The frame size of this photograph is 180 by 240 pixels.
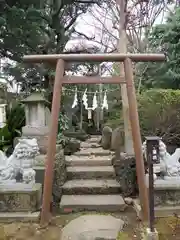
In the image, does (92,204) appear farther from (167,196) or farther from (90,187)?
(167,196)

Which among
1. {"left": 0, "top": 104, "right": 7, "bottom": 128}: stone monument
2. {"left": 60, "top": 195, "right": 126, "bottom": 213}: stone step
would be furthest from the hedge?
{"left": 0, "top": 104, "right": 7, "bottom": 128}: stone monument

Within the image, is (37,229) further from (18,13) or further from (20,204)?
(18,13)

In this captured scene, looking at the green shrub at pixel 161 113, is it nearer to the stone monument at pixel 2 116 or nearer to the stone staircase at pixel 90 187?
the stone staircase at pixel 90 187

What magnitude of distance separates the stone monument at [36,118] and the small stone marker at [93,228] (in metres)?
2.59

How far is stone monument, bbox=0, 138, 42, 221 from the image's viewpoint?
15.3 ft

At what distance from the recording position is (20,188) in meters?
4.68

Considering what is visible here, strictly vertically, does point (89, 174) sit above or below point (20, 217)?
above

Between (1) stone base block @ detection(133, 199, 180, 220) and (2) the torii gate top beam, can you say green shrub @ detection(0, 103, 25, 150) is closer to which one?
(2) the torii gate top beam

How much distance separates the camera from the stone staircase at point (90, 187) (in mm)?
5195

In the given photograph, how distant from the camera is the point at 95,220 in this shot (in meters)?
4.58

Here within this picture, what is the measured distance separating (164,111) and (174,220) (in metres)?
3.10

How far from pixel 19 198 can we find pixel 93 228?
139 cm

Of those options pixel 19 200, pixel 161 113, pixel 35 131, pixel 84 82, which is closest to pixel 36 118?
pixel 35 131

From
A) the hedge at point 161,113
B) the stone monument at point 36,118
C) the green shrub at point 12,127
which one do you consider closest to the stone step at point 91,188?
the stone monument at point 36,118
